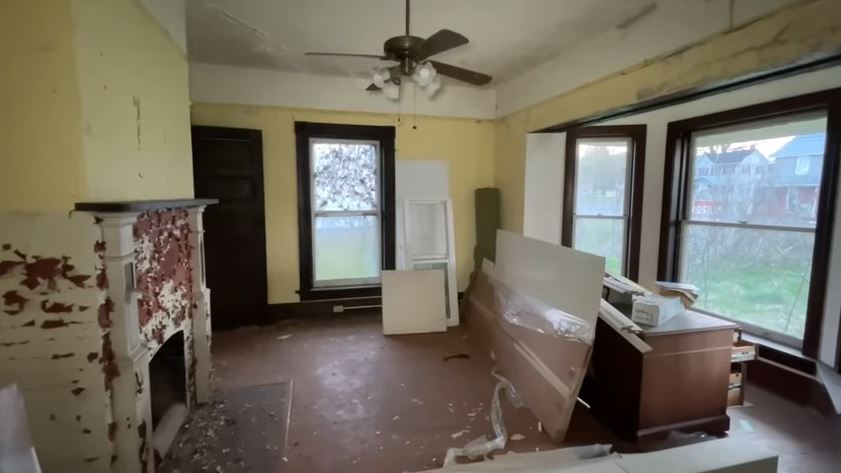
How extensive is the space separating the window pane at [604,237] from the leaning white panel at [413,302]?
62.3 inches

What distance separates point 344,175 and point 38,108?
117 inches

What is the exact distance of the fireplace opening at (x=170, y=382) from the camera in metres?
2.33

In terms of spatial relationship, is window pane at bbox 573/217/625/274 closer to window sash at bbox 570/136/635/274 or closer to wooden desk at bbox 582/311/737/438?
window sash at bbox 570/136/635/274

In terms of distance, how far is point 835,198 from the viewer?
2564 millimetres

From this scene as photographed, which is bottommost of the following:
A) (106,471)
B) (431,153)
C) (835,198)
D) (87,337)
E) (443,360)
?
(443,360)

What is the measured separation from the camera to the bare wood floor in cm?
208

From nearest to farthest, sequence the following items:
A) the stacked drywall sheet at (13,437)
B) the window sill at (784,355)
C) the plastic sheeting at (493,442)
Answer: the stacked drywall sheet at (13,437) → the plastic sheeting at (493,442) → the window sill at (784,355)

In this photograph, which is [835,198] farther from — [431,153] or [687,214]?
[431,153]

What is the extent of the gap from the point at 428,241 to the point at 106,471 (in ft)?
10.8

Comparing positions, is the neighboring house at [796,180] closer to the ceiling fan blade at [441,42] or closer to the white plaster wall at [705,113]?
the white plaster wall at [705,113]

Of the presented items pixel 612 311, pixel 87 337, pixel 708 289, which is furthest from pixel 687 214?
pixel 87 337

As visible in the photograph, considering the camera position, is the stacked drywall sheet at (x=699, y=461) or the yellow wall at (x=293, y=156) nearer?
the stacked drywall sheet at (x=699, y=461)

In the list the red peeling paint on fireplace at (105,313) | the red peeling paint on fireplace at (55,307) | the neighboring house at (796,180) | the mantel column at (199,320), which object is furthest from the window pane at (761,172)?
the red peeling paint on fireplace at (55,307)

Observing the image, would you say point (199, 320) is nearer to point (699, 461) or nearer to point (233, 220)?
point (233, 220)
